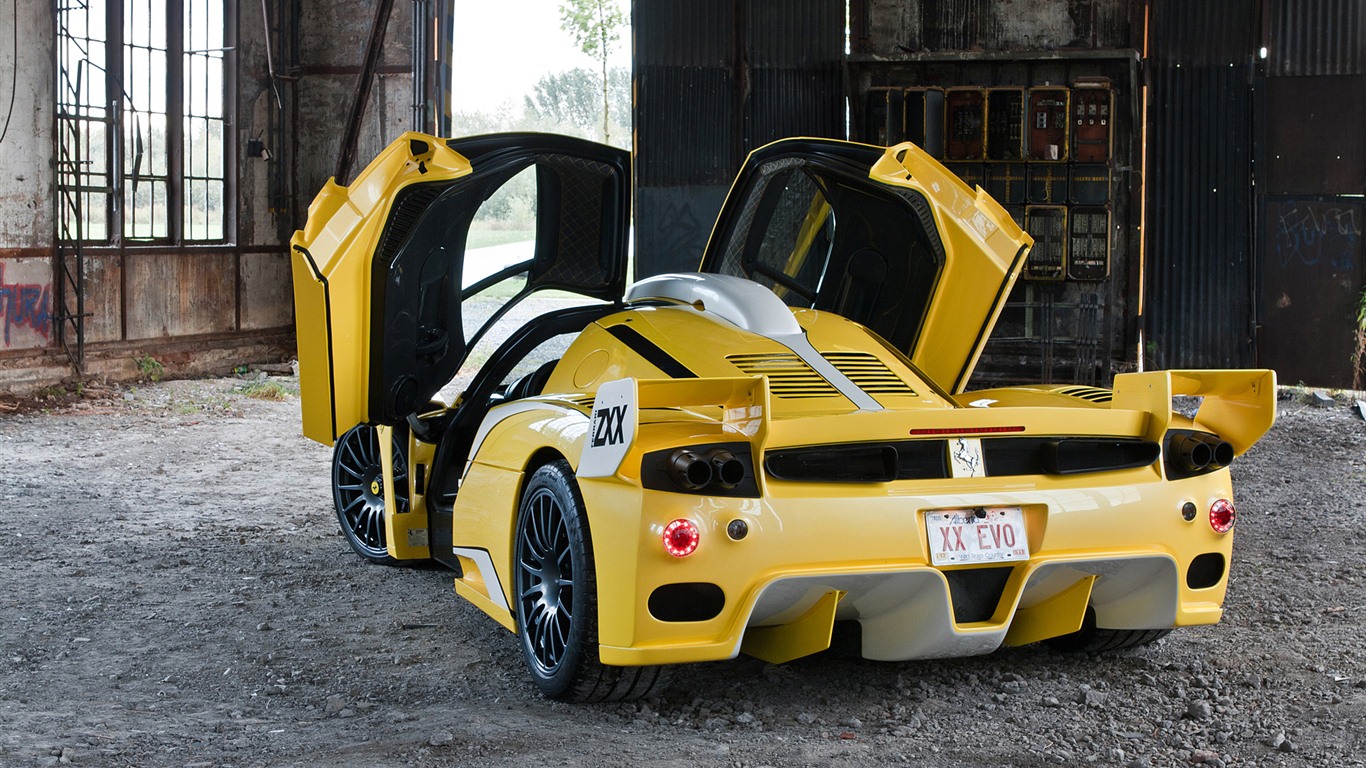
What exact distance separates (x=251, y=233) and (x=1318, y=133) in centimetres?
1164

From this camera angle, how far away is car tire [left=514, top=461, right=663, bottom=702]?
11.8 ft

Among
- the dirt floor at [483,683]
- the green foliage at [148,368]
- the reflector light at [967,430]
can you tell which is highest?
the reflector light at [967,430]

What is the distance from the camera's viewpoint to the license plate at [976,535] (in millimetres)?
3549

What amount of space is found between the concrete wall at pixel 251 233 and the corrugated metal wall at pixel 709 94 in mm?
4509

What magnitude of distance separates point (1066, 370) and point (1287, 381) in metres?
2.00

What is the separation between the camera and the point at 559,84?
1665 inches

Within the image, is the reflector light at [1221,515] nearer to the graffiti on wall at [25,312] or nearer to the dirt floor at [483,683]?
the dirt floor at [483,683]

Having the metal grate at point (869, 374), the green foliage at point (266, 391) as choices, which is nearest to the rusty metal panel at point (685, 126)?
the green foliage at point (266, 391)

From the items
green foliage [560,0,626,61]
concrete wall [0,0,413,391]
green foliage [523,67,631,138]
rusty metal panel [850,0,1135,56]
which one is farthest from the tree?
rusty metal panel [850,0,1135,56]

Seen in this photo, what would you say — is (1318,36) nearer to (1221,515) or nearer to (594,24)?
(1221,515)

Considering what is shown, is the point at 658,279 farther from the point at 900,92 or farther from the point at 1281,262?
the point at 1281,262

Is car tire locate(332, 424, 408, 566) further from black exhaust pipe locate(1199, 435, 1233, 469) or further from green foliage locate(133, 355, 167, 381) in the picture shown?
green foliage locate(133, 355, 167, 381)

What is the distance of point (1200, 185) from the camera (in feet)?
39.4

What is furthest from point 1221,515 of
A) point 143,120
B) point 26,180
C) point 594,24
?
point 594,24
